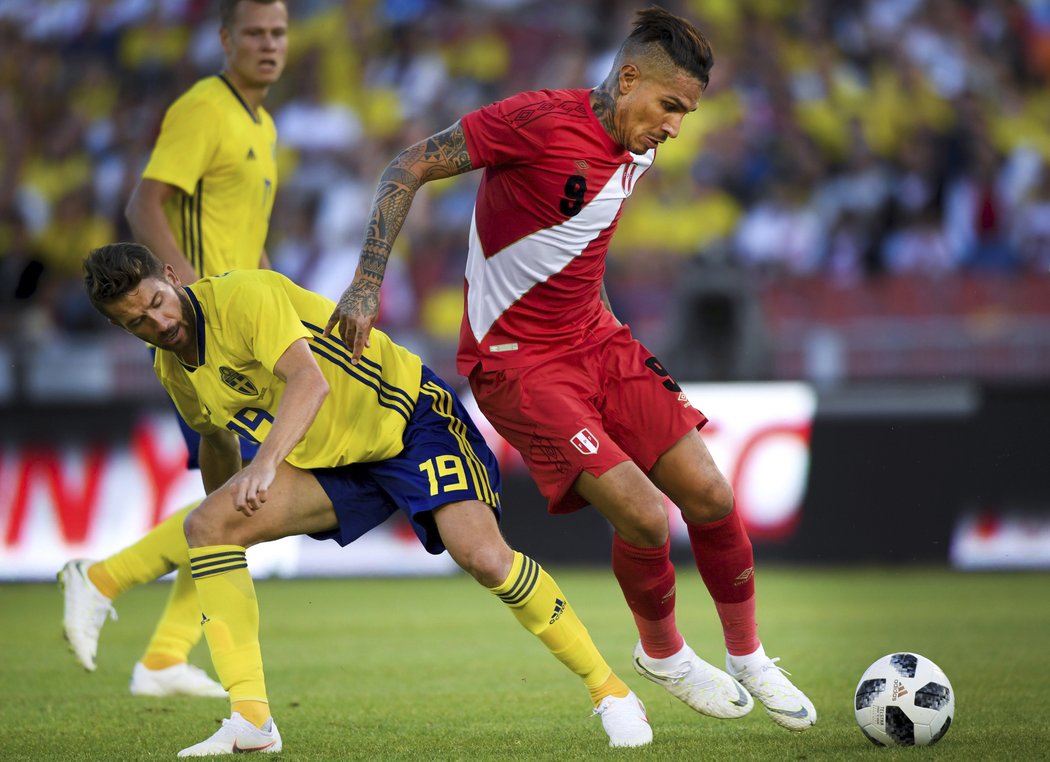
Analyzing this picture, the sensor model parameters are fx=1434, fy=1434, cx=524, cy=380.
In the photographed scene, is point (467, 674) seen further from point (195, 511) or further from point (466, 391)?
point (466, 391)

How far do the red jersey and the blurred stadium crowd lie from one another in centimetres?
581

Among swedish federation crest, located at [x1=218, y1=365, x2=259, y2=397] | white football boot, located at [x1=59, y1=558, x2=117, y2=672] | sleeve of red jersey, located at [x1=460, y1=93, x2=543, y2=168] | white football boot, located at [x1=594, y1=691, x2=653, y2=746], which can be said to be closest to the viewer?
white football boot, located at [x1=594, y1=691, x2=653, y2=746]

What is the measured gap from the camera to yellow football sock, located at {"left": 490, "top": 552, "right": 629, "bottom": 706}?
187 inches

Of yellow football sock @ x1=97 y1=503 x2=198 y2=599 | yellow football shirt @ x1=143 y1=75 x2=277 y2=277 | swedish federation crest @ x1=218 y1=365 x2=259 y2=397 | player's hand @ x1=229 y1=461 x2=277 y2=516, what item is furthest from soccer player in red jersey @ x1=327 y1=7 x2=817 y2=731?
yellow football sock @ x1=97 y1=503 x2=198 y2=599

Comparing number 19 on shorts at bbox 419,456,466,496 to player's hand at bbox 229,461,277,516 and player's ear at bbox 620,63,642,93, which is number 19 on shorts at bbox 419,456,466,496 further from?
player's ear at bbox 620,63,642,93

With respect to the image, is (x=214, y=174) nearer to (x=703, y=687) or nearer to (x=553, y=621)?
(x=553, y=621)

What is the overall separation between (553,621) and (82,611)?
2252 millimetres

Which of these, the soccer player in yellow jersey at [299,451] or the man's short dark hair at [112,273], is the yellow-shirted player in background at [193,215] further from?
the man's short dark hair at [112,273]

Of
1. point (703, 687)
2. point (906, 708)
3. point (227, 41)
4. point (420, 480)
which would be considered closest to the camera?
point (906, 708)

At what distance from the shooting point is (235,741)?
449cm

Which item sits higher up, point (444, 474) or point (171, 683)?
point (444, 474)

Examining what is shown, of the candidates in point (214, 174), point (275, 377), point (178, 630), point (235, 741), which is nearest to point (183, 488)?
point (178, 630)

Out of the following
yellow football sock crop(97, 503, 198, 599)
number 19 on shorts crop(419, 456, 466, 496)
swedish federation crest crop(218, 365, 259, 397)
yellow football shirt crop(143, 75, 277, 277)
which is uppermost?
yellow football shirt crop(143, 75, 277, 277)

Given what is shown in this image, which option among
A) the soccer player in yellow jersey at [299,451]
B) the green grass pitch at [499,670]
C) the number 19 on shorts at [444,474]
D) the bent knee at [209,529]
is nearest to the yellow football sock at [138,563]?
the green grass pitch at [499,670]
